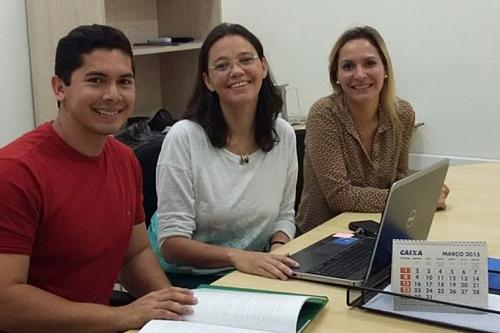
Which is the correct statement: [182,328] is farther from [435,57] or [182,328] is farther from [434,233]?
[435,57]

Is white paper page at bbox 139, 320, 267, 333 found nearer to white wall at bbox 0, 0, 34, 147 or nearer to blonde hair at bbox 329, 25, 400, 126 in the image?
blonde hair at bbox 329, 25, 400, 126

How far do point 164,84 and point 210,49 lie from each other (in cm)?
177

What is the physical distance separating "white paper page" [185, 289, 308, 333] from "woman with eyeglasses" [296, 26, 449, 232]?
36.3 inches

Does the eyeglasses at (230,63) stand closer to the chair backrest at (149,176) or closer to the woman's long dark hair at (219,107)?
the woman's long dark hair at (219,107)

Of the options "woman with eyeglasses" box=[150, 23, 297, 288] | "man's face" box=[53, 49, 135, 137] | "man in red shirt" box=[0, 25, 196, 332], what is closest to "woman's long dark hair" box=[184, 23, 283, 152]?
"woman with eyeglasses" box=[150, 23, 297, 288]

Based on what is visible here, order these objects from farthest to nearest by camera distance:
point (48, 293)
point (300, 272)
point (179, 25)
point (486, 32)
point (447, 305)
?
point (179, 25) < point (486, 32) < point (300, 272) < point (48, 293) < point (447, 305)

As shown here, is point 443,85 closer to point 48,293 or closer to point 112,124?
point 112,124

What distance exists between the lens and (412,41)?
3568mm

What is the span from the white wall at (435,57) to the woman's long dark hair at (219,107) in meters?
1.55

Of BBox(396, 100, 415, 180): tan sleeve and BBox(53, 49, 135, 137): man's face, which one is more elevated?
BBox(53, 49, 135, 137): man's face

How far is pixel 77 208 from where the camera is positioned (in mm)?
1622

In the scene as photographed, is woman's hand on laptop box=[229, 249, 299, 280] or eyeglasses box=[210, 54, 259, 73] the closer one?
woman's hand on laptop box=[229, 249, 299, 280]

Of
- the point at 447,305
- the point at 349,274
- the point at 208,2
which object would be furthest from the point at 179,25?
the point at 447,305

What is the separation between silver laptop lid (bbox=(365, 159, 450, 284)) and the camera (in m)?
1.46
